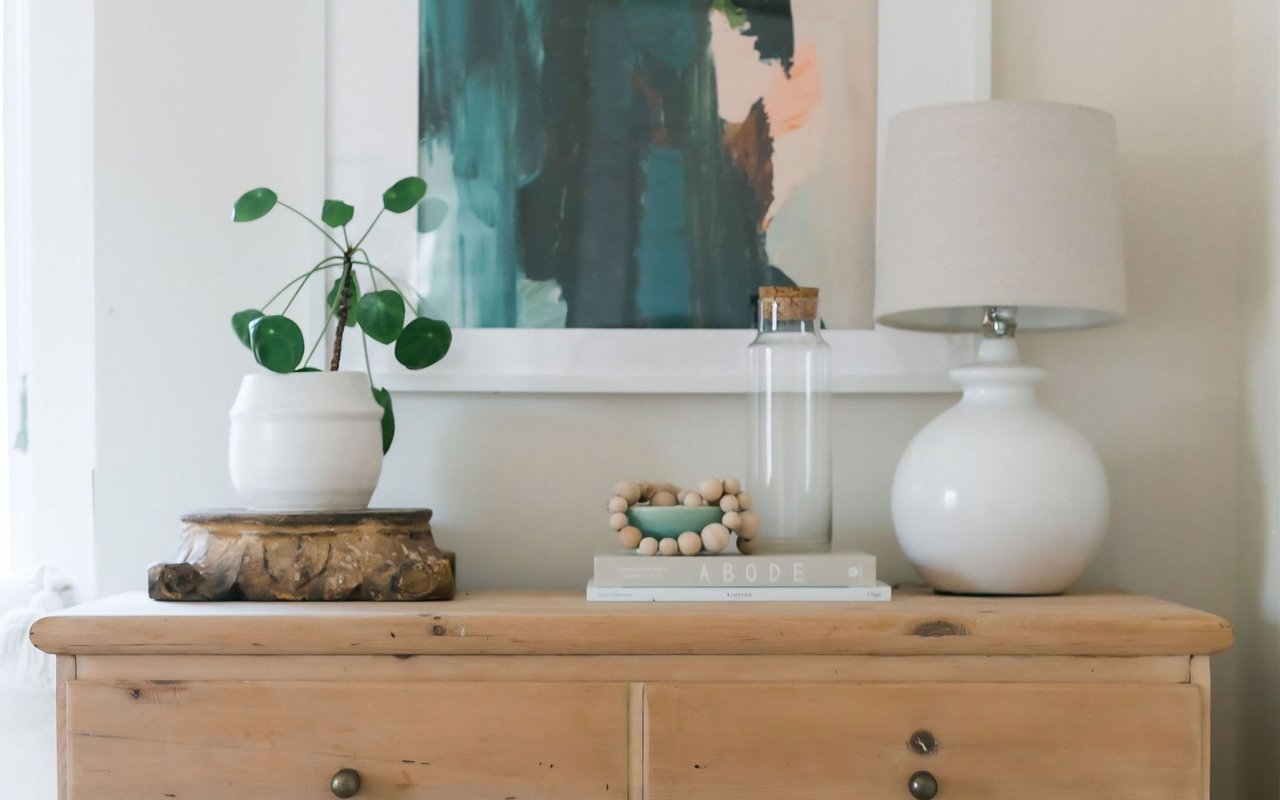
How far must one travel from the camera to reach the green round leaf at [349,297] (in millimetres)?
1419

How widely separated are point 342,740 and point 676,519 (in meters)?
0.42

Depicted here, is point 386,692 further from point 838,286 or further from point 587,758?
point 838,286

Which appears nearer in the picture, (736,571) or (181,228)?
(736,571)

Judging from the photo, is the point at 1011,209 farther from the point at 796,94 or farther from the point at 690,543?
the point at 690,543

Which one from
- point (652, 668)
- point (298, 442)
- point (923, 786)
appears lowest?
point (923, 786)

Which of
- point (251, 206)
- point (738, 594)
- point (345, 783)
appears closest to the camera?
point (345, 783)

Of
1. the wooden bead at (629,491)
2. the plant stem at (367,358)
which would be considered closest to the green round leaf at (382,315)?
the plant stem at (367,358)

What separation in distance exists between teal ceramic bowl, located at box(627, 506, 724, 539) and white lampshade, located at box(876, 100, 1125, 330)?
1.11ft

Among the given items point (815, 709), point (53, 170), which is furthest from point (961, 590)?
point (53, 170)

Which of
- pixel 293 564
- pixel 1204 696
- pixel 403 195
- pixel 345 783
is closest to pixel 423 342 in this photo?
pixel 403 195

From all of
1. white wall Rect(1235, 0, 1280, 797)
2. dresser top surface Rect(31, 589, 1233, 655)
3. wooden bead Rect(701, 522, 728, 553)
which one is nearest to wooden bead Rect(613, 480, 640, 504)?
wooden bead Rect(701, 522, 728, 553)

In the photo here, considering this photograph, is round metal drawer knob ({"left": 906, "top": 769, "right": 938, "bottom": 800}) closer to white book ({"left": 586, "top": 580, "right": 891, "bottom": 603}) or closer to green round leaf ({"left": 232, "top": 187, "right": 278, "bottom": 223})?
white book ({"left": 586, "top": 580, "right": 891, "bottom": 603})

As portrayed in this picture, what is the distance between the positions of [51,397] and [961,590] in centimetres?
131

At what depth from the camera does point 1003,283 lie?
1226 millimetres
